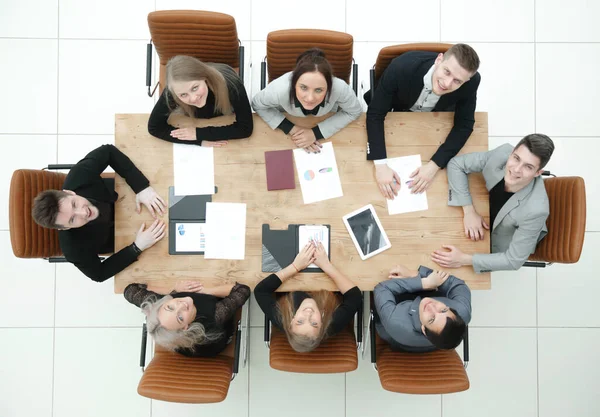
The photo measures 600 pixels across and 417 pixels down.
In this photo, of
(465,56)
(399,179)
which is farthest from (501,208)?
(465,56)

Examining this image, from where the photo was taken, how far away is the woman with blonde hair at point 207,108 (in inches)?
76.9

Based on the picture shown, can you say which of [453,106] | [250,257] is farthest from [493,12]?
[250,257]

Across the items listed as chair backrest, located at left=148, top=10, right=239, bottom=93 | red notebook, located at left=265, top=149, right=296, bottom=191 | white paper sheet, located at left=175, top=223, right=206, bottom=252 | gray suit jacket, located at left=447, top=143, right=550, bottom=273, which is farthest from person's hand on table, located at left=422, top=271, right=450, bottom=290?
chair backrest, located at left=148, top=10, right=239, bottom=93

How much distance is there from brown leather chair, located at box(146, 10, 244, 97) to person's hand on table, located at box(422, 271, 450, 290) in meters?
1.50

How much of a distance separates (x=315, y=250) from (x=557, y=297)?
1966 millimetres

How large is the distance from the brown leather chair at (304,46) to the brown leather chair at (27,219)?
4.42ft

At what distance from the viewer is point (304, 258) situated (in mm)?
2043

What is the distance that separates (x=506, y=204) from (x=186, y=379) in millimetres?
1803

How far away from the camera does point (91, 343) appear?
9.41 ft

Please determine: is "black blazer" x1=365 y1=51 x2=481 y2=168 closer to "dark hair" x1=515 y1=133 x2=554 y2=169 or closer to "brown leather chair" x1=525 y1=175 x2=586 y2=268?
"dark hair" x1=515 y1=133 x2=554 y2=169

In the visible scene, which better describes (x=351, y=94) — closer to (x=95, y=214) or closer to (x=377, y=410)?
(x=95, y=214)

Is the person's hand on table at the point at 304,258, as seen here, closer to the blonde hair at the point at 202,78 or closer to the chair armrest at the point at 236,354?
the chair armrest at the point at 236,354

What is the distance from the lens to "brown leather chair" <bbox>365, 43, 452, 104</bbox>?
2.13 metres

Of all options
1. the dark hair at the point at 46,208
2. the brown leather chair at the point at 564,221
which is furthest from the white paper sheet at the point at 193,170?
the brown leather chair at the point at 564,221
